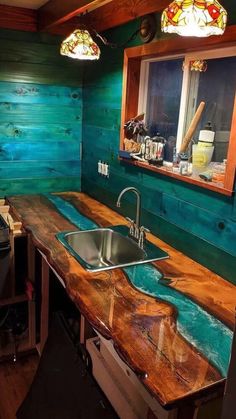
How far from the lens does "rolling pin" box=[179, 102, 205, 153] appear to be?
1836mm

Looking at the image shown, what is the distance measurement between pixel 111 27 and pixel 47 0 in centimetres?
43

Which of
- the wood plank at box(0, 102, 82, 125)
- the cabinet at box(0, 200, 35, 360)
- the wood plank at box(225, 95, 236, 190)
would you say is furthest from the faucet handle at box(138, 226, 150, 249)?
the wood plank at box(0, 102, 82, 125)

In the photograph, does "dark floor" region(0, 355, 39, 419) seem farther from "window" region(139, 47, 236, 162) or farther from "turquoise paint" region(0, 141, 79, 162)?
"window" region(139, 47, 236, 162)

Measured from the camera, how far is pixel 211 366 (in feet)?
3.52

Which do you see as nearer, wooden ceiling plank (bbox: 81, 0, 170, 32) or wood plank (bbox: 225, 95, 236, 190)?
wood plank (bbox: 225, 95, 236, 190)

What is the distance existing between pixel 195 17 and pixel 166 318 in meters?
1.05

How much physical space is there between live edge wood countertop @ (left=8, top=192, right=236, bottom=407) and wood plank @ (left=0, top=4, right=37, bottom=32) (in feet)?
5.20

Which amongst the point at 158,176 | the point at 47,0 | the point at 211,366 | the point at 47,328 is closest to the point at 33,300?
the point at 47,328

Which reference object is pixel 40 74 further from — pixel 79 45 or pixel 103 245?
pixel 103 245

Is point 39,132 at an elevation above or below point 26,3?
below

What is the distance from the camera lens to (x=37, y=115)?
280 centimetres

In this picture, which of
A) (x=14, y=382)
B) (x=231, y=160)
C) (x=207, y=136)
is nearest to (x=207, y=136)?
(x=207, y=136)

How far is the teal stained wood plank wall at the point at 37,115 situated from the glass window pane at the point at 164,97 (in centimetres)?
85

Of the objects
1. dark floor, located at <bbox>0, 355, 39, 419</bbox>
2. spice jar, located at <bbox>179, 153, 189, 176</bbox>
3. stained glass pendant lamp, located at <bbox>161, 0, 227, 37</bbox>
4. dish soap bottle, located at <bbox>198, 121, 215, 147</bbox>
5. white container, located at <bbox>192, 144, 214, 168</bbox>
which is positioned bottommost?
dark floor, located at <bbox>0, 355, 39, 419</bbox>
